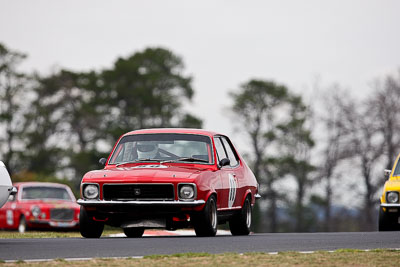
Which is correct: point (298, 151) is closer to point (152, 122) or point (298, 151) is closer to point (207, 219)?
point (152, 122)

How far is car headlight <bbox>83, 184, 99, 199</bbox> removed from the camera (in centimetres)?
1383

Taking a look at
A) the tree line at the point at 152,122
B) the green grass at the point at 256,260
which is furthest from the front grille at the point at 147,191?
the tree line at the point at 152,122

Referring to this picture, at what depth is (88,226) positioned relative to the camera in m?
14.1

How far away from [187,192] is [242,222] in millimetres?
2193

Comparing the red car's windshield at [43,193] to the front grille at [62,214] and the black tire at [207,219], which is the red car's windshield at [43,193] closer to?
the front grille at [62,214]

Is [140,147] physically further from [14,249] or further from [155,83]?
[155,83]

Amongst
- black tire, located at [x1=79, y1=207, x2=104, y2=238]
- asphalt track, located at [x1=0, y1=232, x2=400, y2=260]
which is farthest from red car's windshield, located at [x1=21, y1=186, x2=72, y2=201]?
asphalt track, located at [x1=0, y1=232, x2=400, y2=260]


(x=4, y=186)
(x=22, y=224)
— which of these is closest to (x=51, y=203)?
(x=22, y=224)

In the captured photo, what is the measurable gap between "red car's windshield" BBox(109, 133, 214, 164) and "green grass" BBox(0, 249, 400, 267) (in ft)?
15.0

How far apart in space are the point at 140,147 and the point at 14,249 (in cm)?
422

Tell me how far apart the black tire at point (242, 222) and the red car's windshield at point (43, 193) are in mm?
13517

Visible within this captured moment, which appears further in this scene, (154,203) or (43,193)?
(43,193)

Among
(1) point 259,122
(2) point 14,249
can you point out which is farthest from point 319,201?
(2) point 14,249

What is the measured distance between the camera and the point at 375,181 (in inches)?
2383
